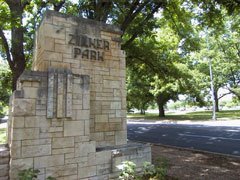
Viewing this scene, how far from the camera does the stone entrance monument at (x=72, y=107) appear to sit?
5.00m

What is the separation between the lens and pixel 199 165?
7520 millimetres

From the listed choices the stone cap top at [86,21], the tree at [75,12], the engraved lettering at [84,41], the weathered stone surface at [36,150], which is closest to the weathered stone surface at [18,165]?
the weathered stone surface at [36,150]

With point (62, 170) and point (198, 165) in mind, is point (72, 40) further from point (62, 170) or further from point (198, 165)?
point (198, 165)

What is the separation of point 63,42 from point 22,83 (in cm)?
175

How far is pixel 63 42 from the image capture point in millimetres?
6238

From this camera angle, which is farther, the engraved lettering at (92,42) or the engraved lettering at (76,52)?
the engraved lettering at (92,42)

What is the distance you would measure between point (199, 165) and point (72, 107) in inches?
178

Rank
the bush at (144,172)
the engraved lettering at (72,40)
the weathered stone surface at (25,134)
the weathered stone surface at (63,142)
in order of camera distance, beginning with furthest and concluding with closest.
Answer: the engraved lettering at (72,40) < the bush at (144,172) < the weathered stone surface at (63,142) < the weathered stone surface at (25,134)

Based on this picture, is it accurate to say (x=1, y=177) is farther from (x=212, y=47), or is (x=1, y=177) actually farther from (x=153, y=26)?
(x=212, y=47)

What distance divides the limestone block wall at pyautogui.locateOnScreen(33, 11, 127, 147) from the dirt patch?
5.86ft

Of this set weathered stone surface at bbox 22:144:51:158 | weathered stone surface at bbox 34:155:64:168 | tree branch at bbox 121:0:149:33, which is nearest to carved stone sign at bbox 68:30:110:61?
weathered stone surface at bbox 22:144:51:158

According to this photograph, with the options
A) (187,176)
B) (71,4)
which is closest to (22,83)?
(187,176)

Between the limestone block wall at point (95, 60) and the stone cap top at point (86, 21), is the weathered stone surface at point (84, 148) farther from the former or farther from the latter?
the stone cap top at point (86, 21)

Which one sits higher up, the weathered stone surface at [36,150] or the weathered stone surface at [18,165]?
the weathered stone surface at [36,150]
